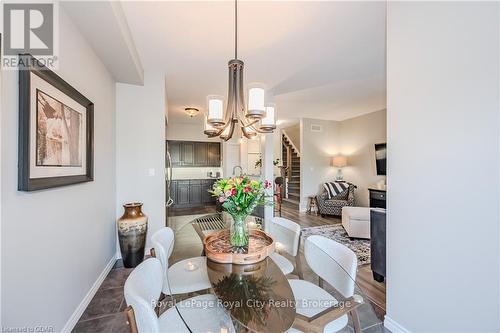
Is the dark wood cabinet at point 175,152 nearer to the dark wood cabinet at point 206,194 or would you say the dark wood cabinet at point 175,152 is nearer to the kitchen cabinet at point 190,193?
the kitchen cabinet at point 190,193

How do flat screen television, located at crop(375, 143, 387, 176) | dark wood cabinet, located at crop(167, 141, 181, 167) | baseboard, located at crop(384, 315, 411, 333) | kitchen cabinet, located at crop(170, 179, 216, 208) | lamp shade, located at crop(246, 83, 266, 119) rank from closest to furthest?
baseboard, located at crop(384, 315, 411, 333), lamp shade, located at crop(246, 83, 266, 119), flat screen television, located at crop(375, 143, 387, 176), kitchen cabinet, located at crop(170, 179, 216, 208), dark wood cabinet, located at crop(167, 141, 181, 167)

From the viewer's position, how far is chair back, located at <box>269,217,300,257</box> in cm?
194

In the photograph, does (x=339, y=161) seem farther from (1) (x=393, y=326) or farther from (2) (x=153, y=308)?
(2) (x=153, y=308)

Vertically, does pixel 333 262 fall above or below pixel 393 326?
above

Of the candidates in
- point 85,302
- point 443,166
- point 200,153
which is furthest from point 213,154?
point 443,166

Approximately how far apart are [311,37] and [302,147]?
4237mm

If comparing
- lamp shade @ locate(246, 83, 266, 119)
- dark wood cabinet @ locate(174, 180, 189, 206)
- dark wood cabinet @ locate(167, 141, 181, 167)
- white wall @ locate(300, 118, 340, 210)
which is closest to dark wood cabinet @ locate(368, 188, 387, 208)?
white wall @ locate(300, 118, 340, 210)

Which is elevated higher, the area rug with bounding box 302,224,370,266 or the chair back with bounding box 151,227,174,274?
the chair back with bounding box 151,227,174,274

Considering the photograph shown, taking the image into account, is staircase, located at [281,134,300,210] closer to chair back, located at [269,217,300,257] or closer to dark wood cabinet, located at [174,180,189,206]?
dark wood cabinet, located at [174,180,189,206]

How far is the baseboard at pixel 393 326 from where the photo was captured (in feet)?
5.37

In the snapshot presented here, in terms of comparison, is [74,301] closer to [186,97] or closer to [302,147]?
[186,97]

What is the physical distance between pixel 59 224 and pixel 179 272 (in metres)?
0.95

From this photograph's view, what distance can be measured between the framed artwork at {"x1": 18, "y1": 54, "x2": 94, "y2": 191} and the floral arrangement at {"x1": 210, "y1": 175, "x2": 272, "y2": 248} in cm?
110

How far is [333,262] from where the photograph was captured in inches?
60.7
